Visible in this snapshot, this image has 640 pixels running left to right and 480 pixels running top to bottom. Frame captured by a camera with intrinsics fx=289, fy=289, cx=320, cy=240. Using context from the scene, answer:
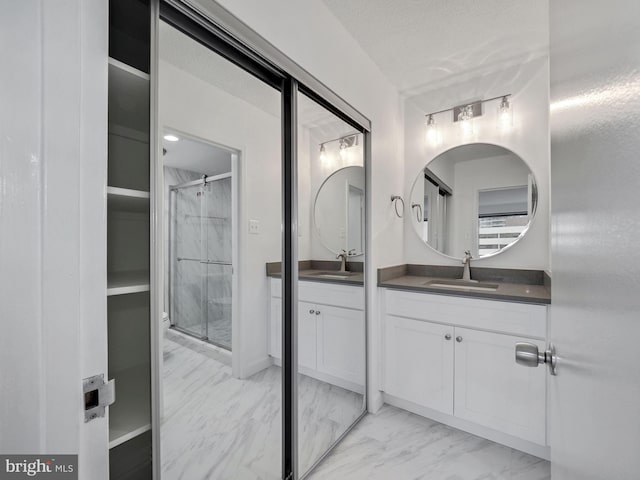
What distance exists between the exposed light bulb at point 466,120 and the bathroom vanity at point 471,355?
1166 mm

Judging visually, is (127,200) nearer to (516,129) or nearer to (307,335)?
(307,335)

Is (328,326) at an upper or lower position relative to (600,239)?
lower

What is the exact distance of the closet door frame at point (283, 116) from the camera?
867 mm

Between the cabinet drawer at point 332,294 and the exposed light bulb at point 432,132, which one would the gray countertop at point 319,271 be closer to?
the cabinet drawer at point 332,294

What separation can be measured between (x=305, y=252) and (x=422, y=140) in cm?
170

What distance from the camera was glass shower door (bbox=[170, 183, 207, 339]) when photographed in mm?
1002

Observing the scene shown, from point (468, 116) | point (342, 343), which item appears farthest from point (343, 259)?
point (468, 116)

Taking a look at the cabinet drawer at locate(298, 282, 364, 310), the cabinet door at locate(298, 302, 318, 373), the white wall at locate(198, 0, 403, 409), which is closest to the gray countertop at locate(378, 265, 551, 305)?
the white wall at locate(198, 0, 403, 409)

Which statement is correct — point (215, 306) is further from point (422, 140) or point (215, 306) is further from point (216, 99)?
point (422, 140)

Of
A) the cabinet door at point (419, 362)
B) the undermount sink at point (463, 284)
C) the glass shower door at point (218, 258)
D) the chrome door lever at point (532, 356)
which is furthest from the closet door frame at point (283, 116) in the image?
the chrome door lever at point (532, 356)

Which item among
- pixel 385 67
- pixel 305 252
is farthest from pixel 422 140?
pixel 305 252

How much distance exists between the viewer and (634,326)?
29 centimetres

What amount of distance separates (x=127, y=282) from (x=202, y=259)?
0.30 m

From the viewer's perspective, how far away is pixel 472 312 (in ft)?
5.97
